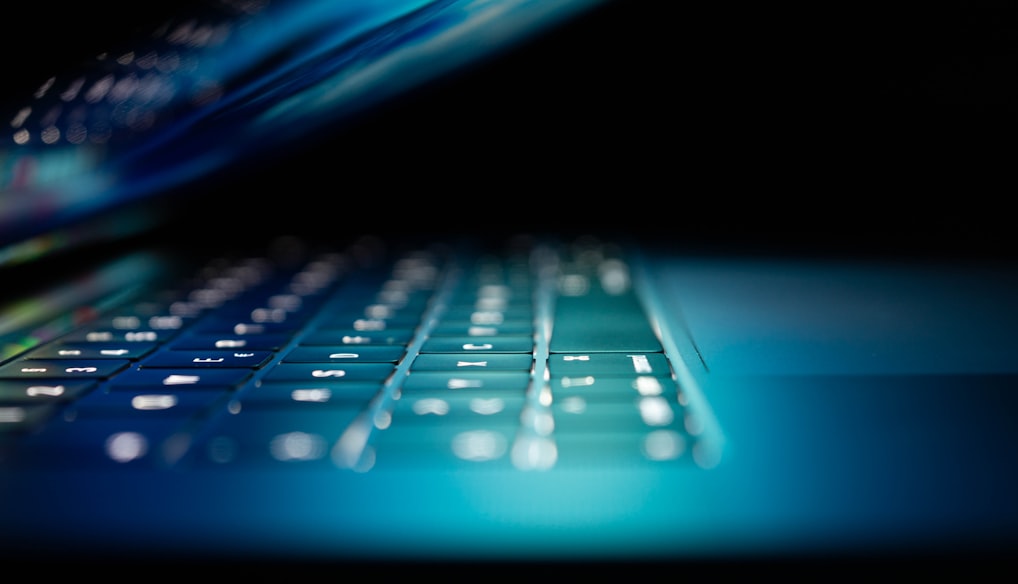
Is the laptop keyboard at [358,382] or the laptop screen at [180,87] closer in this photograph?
the laptop keyboard at [358,382]

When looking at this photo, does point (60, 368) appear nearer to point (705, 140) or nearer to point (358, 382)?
point (358, 382)

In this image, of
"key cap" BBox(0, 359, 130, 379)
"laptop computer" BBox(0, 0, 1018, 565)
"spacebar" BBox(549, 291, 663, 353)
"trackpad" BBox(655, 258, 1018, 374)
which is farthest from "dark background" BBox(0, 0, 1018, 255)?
"key cap" BBox(0, 359, 130, 379)

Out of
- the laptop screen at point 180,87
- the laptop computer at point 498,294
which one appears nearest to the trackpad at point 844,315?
the laptop computer at point 498,294

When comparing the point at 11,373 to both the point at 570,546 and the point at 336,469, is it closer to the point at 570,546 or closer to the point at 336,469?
the point at 336,469

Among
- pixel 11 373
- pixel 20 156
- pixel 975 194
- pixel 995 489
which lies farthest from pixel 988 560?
pixel 975 194

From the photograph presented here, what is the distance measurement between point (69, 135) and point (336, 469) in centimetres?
47

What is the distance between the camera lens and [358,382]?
62 centimetres

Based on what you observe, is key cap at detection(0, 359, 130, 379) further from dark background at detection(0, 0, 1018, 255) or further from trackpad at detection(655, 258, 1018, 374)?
dark background at detection(0, 0, 1018, 255)

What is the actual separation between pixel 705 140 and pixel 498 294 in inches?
24.3

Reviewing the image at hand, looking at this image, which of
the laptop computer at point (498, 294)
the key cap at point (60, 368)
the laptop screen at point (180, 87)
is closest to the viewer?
the laptop computer at point (498, 294)

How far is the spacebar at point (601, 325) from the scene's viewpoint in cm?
72

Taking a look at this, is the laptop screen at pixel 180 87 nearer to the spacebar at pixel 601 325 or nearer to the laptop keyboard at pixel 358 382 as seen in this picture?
the laptop keyboard at pixel 358 382

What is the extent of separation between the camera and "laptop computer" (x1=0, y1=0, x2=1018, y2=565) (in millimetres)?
435

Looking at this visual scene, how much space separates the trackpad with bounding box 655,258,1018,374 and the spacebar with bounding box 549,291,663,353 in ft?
0.14
